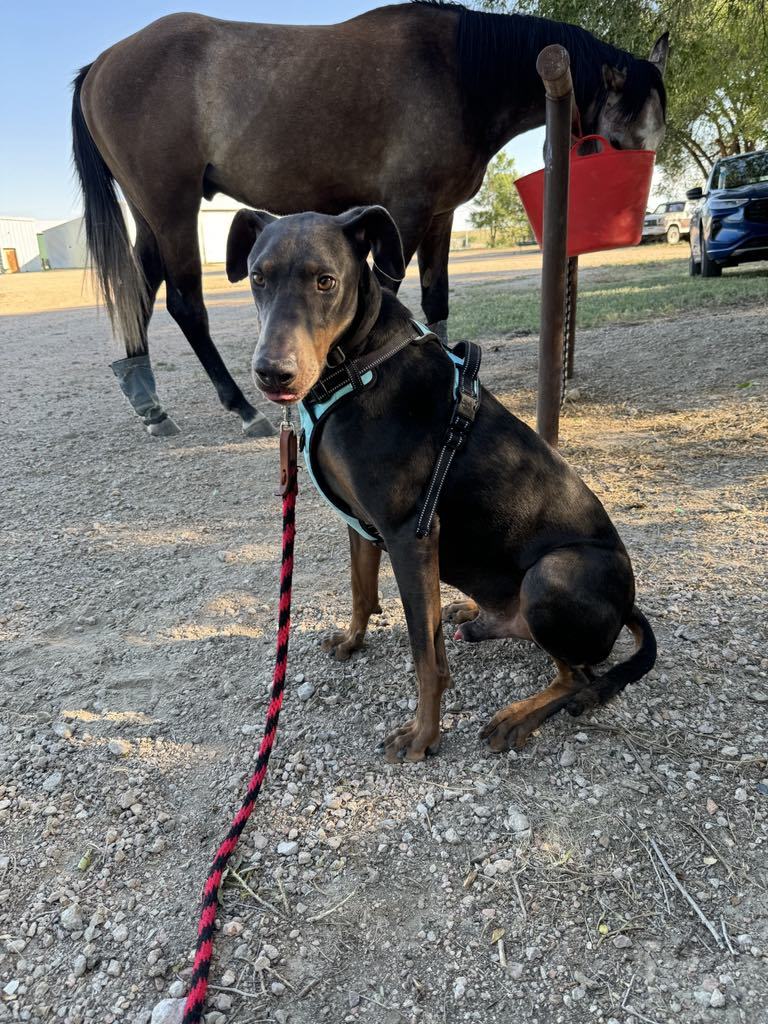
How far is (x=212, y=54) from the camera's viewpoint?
4.49 m

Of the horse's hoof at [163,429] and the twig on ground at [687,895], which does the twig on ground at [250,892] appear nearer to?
the twig on ground at [687,895]

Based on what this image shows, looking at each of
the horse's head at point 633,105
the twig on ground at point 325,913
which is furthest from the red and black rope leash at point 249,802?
the horse's head at point 633,105

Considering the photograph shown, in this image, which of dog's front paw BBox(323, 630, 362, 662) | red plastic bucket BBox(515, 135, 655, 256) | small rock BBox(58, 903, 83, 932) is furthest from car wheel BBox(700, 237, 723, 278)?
small rock BBox(58, 903, 83, 932)

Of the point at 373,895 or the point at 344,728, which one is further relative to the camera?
the point at 344,728

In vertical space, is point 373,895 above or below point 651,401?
below

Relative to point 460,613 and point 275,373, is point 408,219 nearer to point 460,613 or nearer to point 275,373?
point 460,613

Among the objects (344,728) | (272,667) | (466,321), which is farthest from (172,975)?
(466,321)

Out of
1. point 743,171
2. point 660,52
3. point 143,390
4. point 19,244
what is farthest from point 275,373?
point 19,244

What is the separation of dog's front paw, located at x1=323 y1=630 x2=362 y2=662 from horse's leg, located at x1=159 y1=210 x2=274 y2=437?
2.87m

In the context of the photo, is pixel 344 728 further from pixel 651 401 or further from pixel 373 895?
pixel 651 401

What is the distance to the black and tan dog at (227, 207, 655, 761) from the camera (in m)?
2.00

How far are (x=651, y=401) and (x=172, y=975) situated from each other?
4783mm

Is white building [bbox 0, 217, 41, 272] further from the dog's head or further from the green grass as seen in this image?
the dog's head

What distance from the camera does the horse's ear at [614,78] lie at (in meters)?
4.34
